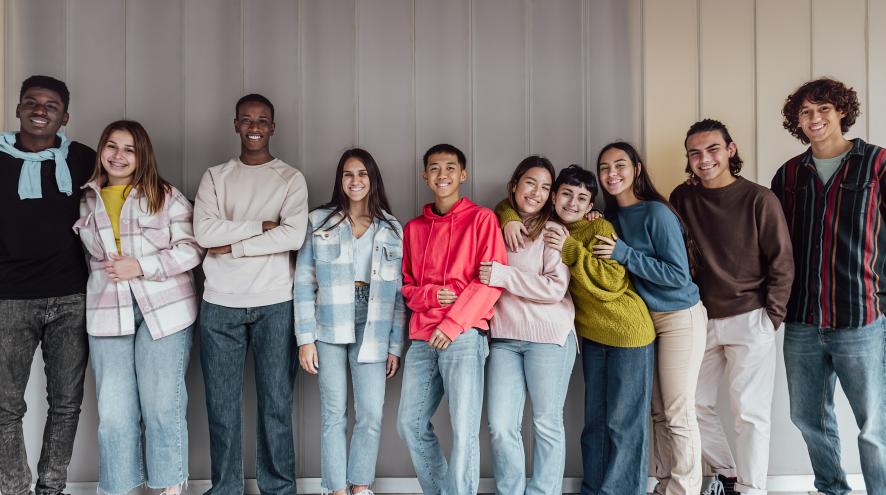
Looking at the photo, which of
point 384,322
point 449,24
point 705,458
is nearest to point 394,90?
point 449,24

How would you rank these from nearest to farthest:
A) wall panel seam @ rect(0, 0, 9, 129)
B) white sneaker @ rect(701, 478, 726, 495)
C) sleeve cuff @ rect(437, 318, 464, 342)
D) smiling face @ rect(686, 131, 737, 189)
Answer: sleeve cuff @ rect(437, 318, 464, 342)
smiling face @ rect(686, 131, 737, 189)
white sneaker @ rect(701, 478, 726, 495)
wall panel seam @ rect(0, 0, 9, 129)

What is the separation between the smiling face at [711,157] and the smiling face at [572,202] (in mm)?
474

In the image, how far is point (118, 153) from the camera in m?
2.17

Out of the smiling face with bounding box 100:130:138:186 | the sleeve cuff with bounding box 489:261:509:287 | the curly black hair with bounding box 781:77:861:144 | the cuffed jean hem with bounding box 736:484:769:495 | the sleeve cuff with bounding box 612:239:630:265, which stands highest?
the curly black hair with bounding box 781:77:861:144

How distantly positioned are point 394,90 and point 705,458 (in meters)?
2.23

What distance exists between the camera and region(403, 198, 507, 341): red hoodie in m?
2.03

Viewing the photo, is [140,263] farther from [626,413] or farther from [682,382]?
[682,382]

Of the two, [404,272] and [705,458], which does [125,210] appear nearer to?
[404,272]

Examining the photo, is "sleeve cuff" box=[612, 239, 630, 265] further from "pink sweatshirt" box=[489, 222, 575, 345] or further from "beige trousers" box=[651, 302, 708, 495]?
"beige trousers" box=[651, 302, 708, 495]

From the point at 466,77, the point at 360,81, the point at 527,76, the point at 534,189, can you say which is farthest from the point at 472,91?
the point at 534,189

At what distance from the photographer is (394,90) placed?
2590mm

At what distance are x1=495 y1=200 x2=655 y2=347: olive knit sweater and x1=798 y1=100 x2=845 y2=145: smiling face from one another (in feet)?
3.03

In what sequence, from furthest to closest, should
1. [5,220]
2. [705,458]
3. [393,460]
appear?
[393,460] < [705,458] < [5,220]

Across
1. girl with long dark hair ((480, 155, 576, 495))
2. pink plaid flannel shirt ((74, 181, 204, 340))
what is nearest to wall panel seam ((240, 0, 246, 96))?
pink plaid flannel shirt ((74, 181, 204, 340))
